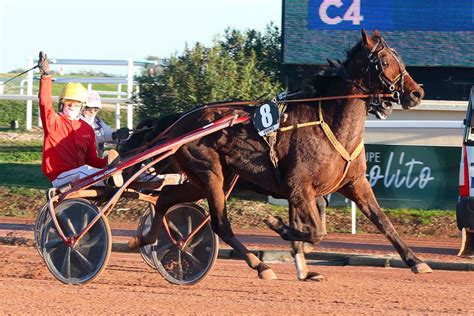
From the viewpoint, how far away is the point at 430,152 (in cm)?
1391

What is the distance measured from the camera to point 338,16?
15.6 meters

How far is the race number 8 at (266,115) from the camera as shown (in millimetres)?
8086

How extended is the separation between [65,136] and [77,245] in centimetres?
93

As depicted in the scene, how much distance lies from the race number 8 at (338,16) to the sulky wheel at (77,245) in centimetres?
796

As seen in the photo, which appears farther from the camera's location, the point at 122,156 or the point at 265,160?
the point at 122,156

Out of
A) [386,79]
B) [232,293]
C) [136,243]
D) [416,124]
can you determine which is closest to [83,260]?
[136,243]

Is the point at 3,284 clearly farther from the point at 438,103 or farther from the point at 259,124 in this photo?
the point at 438,103

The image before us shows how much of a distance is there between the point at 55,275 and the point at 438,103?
786 cm

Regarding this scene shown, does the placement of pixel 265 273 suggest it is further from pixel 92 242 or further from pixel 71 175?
pixel 71 175

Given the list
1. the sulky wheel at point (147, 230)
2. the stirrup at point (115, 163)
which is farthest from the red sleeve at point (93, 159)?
the sulky wheel at point (147, 230)

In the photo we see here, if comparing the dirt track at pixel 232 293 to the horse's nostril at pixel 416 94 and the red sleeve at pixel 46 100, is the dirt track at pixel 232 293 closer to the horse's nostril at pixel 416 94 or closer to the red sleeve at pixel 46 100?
the red sleeve at pixel 46 100

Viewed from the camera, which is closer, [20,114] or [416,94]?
[416,94]

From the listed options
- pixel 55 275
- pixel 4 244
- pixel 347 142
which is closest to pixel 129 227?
pixel 4 244

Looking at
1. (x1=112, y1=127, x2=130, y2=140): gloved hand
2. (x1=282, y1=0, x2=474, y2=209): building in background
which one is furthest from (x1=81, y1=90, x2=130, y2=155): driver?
(x1=282, y1=0, x2=474, y2=209): building in background
